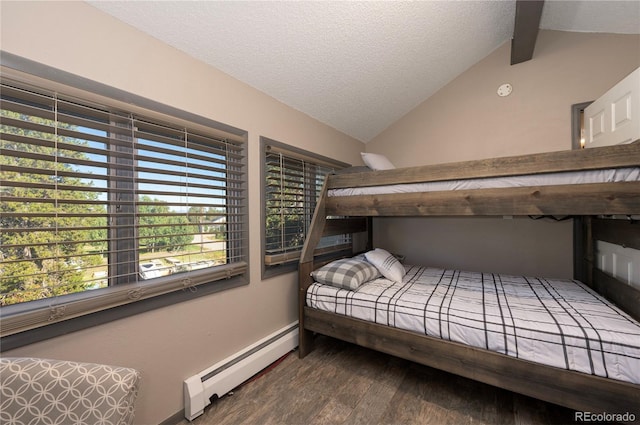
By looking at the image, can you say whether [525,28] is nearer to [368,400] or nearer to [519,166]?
[519,166]

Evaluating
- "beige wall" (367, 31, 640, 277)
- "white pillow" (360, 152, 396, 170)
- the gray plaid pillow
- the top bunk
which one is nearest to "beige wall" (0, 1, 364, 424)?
the gray plaid pillow

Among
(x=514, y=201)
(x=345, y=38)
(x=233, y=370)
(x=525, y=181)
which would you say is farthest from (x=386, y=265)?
(x=345, y=38)

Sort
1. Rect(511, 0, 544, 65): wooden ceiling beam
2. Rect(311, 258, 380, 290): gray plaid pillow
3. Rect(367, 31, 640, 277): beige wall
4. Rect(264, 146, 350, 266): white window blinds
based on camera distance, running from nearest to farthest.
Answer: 1. Rect(511, 0, 544, 65): wooden ceiling beam
2. Rect(311, 258, 380, 290): gray plaid pillow
3. Rect(264, 146, 350, 266): white window blinds
4. Rect(367, 31, 640, 277): beige wall

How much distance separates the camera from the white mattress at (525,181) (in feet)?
4.05

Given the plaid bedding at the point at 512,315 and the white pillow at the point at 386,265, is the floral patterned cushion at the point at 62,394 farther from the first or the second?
the white pillow at the point at 386,265

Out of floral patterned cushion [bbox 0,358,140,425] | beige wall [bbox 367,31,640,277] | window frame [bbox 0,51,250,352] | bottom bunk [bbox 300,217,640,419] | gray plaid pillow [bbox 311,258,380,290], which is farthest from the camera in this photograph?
beige wall [bbox 367,31,640,277]

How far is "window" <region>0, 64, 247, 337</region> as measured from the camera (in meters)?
0.97

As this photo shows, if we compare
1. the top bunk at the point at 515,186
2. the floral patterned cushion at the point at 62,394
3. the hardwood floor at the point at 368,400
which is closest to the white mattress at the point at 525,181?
the top bunk at the point at 515,186

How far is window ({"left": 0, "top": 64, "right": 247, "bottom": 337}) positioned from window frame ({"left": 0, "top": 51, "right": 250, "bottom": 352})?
0.4 inches

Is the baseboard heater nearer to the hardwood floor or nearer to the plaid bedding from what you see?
the hardwood floor

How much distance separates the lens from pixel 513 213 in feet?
4.74

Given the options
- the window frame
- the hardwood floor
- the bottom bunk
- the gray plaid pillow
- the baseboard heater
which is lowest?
the hardwood floor

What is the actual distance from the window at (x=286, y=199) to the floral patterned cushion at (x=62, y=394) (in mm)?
1183

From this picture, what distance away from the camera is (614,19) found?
1982 millimetres
